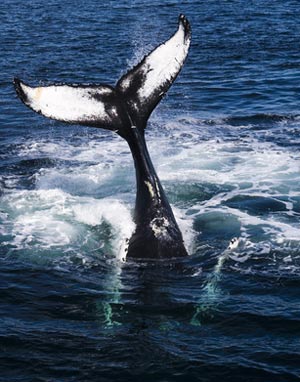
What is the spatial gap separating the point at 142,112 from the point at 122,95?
1.24 feet

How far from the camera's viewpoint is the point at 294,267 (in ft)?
35.1

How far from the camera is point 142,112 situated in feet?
34.9

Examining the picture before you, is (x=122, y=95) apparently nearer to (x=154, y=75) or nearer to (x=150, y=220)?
(x=154, y=75)

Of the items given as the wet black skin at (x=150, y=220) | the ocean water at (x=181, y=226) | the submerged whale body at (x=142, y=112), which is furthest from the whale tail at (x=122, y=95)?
the ocean water at (x=181, y=226)

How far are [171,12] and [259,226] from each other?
24530 millimetres

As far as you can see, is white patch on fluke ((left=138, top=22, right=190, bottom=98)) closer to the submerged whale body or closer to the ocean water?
the submerged whale body

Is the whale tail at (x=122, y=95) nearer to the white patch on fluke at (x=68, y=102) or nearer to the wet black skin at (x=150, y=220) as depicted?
the white patch on fluke at (x=68, y=102)

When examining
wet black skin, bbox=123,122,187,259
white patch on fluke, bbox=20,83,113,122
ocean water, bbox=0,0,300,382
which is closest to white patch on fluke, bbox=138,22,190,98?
white patch on fluke, bbox=20,83,113,122

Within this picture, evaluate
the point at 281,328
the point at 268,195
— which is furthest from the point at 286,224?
A: the point at 281,328

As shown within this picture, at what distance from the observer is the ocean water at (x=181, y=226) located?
27.9 feet

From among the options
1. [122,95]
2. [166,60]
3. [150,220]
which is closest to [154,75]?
[166,60]

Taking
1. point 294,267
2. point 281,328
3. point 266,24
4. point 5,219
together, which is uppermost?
point 266,24

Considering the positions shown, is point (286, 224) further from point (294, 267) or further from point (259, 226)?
point (294, 267)

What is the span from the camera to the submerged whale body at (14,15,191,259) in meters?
10.2
